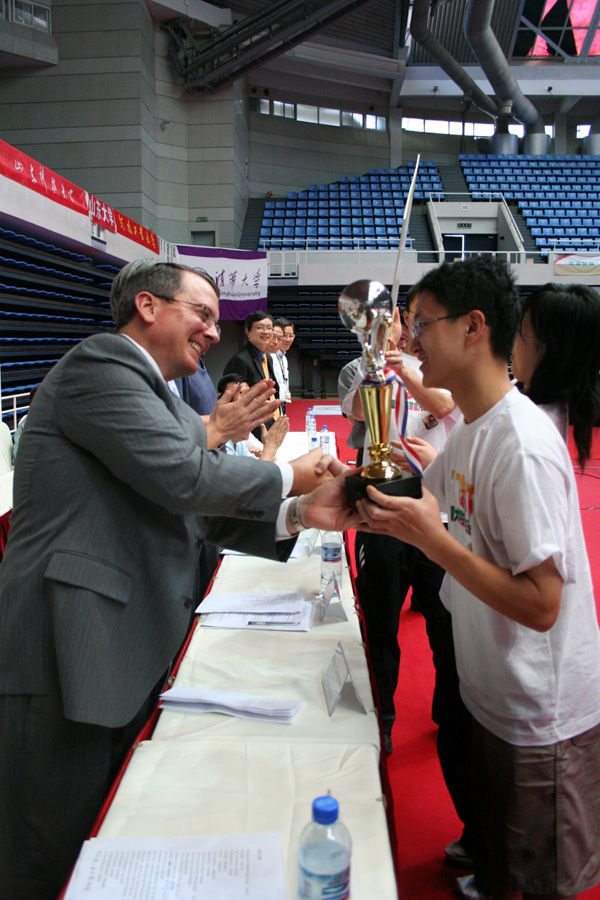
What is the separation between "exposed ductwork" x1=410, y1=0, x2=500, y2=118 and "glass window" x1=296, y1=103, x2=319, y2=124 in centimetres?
288

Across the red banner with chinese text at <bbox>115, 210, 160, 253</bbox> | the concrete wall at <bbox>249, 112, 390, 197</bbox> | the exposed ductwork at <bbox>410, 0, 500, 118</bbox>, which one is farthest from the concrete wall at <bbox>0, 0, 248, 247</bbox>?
the exposed ductwork at <bbox>410, 0, 500, 118</bbox>

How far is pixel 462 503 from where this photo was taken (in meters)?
1.21

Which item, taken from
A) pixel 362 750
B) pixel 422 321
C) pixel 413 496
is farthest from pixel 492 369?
pixel 362 750

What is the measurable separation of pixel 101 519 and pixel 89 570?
0.31 feet

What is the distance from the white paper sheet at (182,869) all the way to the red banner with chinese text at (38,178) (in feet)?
18.4

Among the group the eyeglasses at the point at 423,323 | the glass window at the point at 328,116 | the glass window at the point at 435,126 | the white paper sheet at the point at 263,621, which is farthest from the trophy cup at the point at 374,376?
the glass window at the point at 435,126

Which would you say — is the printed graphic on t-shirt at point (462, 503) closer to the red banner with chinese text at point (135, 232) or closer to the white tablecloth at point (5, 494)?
the white tablecloth at point (5, 494)

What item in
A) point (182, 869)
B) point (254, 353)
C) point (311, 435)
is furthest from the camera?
point (311, 435)

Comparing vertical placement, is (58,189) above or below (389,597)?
above

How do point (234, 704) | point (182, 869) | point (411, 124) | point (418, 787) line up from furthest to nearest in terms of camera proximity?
point (411, 124) < point (418, 787) < point (234, 704) < point (182, 869)

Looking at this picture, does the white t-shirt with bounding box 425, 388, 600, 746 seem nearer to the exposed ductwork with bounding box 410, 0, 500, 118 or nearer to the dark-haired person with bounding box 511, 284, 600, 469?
the dark-haired person with bounding box 511, 284, 600, 469

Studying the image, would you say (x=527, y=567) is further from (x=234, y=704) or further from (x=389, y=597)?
(x=389, y=597)

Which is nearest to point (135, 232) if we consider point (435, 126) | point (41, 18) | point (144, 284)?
point (41, 18)

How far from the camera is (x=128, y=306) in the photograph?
1.34m
